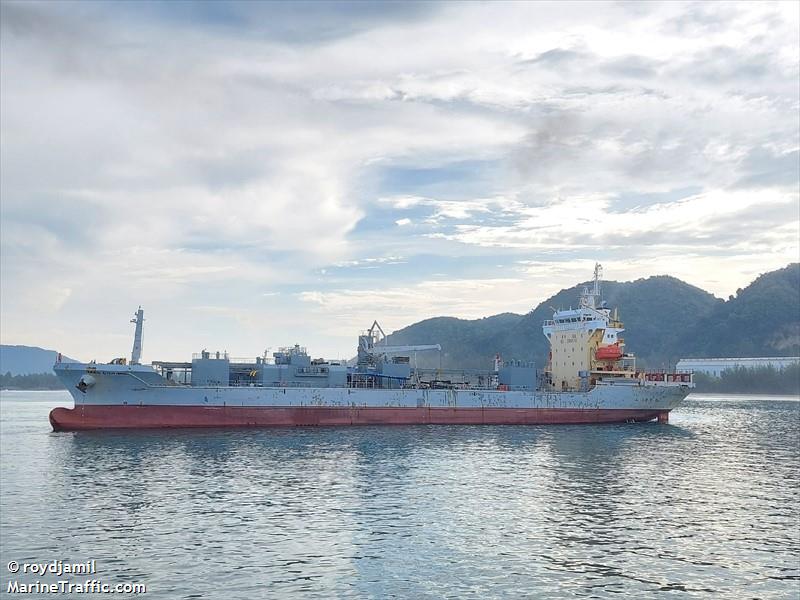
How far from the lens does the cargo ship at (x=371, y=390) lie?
5741 centimetres

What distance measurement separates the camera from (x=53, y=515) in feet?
87.5

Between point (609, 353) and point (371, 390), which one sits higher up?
point (609, 353)

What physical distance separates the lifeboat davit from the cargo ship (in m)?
0.11

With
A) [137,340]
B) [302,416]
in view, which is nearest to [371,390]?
[302,416]

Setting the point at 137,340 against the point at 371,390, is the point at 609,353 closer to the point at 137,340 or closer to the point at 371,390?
the point at 371,390

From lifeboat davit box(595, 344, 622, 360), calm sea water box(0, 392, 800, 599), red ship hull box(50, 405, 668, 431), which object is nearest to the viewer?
calm sea water box(0, 392, 800, 599)

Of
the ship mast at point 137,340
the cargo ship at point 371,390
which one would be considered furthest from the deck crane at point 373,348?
the ship mast at point 137,340

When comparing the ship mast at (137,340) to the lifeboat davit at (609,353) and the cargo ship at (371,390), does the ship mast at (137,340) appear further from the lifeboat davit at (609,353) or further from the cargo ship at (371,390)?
the lifeboat davit at (609,353)

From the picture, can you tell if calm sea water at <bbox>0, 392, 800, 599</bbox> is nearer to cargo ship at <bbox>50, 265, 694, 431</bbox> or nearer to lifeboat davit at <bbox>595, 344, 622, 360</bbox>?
cargo ship at <bbox>50, 265, 694, 431</bbox>

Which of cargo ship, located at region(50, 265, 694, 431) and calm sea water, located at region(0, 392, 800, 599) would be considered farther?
cargo ship, located at region(50, 265, 694, 431)

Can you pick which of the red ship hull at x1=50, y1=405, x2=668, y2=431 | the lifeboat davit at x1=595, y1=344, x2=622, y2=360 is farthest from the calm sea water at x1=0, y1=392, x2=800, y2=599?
the lifeboat davit at x1=595, y1=344, x2=622, y2=360

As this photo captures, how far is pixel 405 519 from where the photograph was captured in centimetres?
2642

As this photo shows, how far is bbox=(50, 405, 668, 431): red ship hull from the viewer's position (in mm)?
57344

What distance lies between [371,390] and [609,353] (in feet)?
90.1
